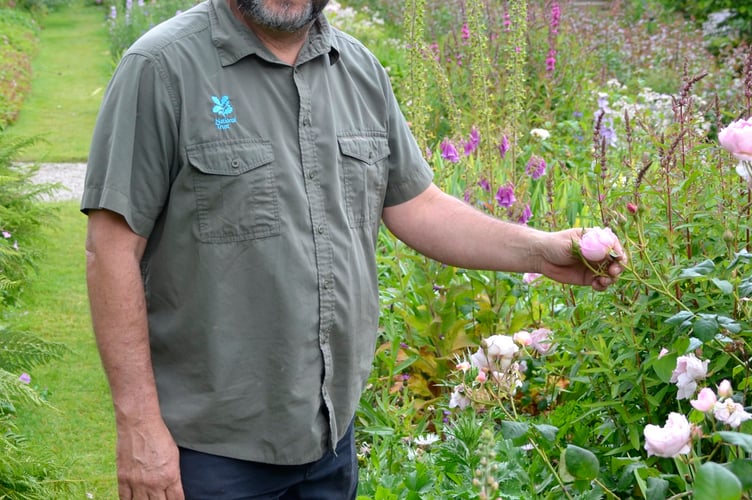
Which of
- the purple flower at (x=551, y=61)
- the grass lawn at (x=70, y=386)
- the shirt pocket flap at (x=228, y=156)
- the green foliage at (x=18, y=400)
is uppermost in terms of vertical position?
the shirt pocket flap at (x=228, y=156)

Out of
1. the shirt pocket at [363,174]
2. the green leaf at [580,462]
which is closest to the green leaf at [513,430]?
the green leaf at [580,462]

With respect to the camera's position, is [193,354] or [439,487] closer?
[193,354]

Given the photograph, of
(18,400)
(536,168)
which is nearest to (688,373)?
(536,168)

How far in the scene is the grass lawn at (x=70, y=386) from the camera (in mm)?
4316

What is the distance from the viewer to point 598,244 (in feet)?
6.98

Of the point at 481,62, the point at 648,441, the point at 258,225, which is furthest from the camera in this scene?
the point at 481,62

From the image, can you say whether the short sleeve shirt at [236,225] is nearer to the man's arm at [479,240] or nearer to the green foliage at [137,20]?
the man's arm at [479,240]

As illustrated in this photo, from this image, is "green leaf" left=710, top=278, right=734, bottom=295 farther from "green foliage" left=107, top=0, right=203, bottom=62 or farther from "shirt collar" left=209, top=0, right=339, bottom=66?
"green foliage" left=107, top=0, right=203, bottom=62

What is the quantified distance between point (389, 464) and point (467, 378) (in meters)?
0.78

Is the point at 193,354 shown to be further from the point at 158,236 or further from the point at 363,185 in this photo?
the point at 363,185

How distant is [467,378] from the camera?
266 cm

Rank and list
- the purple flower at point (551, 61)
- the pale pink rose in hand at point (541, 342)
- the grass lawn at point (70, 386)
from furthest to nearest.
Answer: the purple flower at point (551, 61), the grass lawn at point (70, 386), the pale pink rose in hand at point (541, 342)

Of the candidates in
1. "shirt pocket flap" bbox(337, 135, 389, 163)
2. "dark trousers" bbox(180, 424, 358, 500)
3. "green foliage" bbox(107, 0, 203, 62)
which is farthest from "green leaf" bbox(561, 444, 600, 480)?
"green foliage" bbox(107, 0, 203, 62)

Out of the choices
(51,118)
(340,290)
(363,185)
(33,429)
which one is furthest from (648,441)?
(51,118)
